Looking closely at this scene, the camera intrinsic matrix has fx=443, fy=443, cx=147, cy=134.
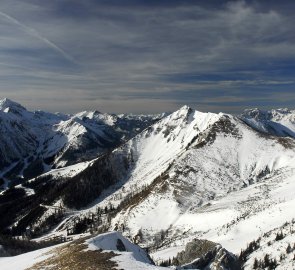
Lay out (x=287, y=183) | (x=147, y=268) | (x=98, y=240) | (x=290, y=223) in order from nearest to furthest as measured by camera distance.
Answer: (x=147, y=268) → (x=98, y=240) → (x=290, y=223) → (x=287, y=183)

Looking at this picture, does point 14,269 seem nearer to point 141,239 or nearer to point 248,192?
point 141,239

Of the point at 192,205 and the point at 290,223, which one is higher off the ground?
the point at 290,223

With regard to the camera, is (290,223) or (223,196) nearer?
(290,223)

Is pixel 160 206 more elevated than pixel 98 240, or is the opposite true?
pixel 98 240

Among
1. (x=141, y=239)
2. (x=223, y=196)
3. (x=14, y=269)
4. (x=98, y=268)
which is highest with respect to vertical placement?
(x=98, y=268)

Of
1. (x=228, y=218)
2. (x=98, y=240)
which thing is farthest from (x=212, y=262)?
(x=228, y=218)

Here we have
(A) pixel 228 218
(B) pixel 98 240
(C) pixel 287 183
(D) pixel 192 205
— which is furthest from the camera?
(D) pixel 192 205

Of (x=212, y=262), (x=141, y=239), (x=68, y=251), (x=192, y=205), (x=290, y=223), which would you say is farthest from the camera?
(x=192, y=205)

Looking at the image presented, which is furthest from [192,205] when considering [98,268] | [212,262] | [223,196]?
[98,268]

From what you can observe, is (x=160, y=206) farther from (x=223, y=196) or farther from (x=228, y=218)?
(x=228, y=218)
